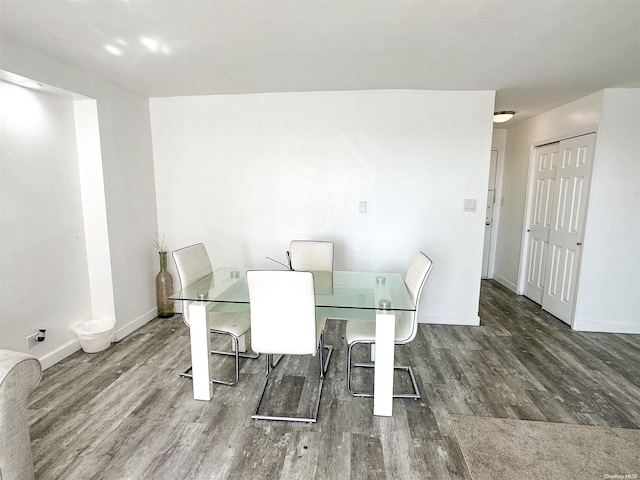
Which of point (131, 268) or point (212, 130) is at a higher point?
point (212, 130)

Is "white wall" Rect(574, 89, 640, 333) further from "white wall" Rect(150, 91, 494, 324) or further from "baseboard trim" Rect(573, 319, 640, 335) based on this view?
"white wall" Rect(150, 91, 494, 324)

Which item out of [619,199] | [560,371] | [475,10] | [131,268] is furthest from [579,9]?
[131,268]

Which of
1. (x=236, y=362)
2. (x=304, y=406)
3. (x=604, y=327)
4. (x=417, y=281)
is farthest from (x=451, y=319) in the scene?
(x=236, y=362)

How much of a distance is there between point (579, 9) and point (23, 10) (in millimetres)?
2990

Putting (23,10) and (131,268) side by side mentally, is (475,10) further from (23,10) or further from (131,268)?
(131,268)

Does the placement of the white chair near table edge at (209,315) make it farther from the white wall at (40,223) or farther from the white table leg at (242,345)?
the white wall at (40,223)

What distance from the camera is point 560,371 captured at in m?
2.59

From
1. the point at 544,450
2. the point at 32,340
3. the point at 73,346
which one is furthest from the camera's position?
the point at 73,346

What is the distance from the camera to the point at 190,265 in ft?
8.53

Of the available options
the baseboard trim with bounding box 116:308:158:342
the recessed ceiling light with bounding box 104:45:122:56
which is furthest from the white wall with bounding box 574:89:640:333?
the baseboard trim with bounding box 116:308:158:342

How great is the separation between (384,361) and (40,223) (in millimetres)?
2751

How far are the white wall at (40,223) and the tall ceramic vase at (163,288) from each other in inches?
26.5

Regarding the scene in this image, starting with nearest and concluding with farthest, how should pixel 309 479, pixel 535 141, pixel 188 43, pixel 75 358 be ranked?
1. pixel 309 479
2. pixel 188 43
3. pixel 75 358
4. pixel 535 141

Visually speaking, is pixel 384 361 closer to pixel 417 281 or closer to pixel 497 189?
pixel 417 281
